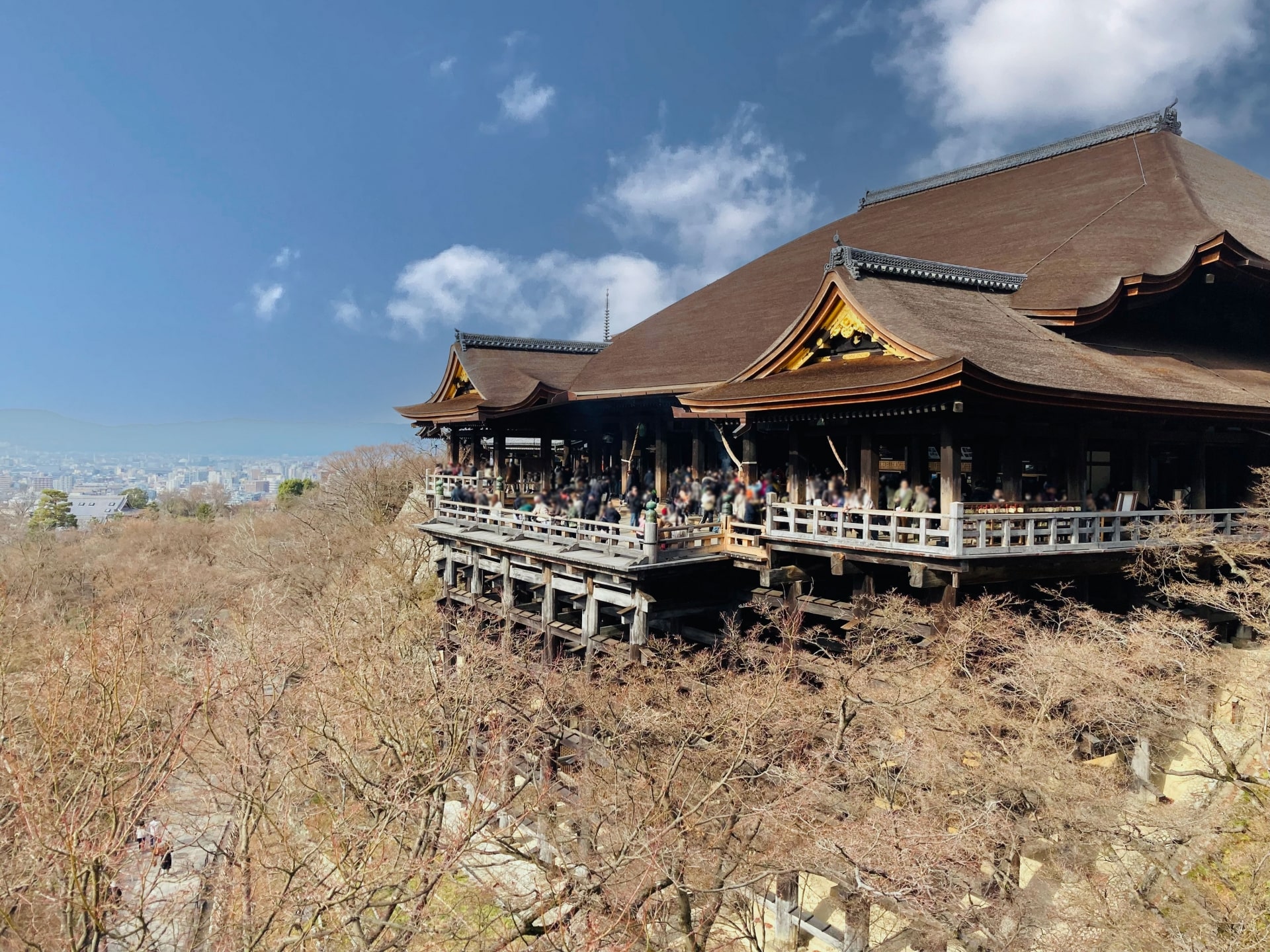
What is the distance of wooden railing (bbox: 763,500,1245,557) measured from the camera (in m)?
10.2

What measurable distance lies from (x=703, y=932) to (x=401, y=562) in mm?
21233

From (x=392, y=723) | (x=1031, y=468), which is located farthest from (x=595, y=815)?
(x=1031, y=468)

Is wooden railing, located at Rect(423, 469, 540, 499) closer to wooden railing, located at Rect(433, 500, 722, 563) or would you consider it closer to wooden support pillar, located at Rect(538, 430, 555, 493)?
wooden support pillar, located at Rect(538, 430, 555, 493)

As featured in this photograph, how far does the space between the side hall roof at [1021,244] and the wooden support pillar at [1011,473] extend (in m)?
1.29

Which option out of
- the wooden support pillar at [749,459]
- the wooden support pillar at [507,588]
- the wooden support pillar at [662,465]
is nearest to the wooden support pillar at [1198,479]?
the wooden support pillar at [749,459]

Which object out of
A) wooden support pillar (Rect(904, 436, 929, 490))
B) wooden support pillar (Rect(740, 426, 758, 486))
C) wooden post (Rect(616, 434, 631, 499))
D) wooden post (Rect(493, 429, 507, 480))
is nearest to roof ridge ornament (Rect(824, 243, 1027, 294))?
wooden support pillar (Rect(904, 436, 929, 490))

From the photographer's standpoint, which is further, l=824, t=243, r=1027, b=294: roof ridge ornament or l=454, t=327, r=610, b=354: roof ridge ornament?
l=454, t=327, r=610, b=354: roof ridge ornament

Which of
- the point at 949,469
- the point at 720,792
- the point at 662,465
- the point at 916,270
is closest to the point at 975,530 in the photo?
the point at 949,469

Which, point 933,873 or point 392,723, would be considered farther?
point 392,723

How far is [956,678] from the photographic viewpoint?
10258 millimetres

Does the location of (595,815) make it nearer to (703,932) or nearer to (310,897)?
(703,932)

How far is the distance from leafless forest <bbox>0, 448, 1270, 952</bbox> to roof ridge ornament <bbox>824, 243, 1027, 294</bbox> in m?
5.57

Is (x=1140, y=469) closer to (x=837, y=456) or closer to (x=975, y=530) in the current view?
(x=975, y=530)

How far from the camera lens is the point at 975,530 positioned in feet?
34.7
